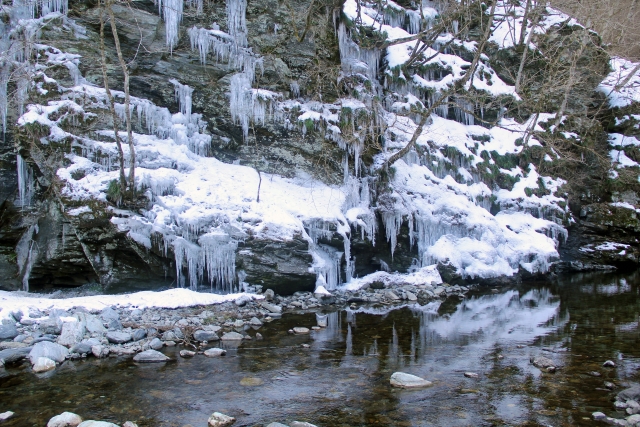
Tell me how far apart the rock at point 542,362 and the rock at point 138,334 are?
6174mm

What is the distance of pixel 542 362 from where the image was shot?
222 inches

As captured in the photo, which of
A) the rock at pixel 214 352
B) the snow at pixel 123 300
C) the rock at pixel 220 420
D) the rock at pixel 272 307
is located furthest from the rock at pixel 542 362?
the snow at pixel 123 300

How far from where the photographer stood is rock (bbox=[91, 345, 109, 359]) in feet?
20.3

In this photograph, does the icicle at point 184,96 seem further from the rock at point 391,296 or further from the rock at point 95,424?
the rock at point 95,424

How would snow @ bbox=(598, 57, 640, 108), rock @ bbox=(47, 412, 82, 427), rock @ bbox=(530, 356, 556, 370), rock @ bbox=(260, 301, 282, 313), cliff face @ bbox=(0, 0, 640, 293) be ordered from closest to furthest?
rock @ bbox=(47, 412, 82, 427)
rock @ bbox=(530, 356, 556, 370)
rock @ bbox=(260, 301, 282, 313)
cliff face @ bbox=(0, 0, 640, 293)
snow @ bbox=(598, 57, 640, 108)

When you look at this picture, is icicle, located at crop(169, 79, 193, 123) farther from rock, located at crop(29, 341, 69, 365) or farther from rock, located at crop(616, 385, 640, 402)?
rock, located at crop(616, 385, 640, 402)

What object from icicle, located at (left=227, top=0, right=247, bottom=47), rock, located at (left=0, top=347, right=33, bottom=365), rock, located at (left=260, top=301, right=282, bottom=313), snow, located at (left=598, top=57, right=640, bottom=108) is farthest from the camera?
snow, located at (left=598, top=57, right=640, bottom=108)

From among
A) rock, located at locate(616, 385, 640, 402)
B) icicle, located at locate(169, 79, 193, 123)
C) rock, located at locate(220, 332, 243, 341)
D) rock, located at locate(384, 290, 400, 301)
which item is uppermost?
icicle, located at locate(169, 79, 193, 123)

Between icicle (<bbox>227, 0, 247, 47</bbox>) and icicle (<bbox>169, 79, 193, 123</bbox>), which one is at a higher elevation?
icicle (<bbox>227, 0, 247, 47</bbox>)

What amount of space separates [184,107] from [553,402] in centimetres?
1174

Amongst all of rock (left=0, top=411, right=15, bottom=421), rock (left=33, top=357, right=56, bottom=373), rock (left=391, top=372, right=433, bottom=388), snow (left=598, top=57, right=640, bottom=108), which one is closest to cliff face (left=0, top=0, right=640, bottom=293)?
snow (left=598, top=57, right=640, bottom=108)

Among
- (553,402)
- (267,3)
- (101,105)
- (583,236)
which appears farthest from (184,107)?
(583,236)

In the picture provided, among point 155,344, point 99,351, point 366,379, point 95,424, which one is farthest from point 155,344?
point 366,379

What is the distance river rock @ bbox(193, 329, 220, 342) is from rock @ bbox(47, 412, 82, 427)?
294 cm
